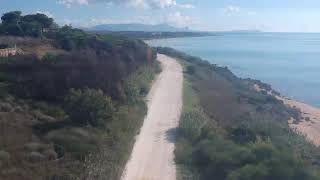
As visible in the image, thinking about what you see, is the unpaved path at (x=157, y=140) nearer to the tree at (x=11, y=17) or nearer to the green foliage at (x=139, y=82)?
the green foliage at (x=139, y=82)

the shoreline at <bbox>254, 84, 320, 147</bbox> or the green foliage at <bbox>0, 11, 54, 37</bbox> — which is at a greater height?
the green foliage at <bbox>0, 11, 54, 37</bbox>

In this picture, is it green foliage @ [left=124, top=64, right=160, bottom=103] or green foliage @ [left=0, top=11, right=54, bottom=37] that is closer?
green foliage @ [left=124, top=64, right=160, bottom=103]

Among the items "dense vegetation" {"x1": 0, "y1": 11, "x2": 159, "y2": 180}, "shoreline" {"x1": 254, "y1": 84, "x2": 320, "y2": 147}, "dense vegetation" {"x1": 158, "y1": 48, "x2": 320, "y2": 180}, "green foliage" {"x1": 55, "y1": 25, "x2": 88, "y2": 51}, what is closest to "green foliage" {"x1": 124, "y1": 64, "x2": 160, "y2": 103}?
"dense vegetation" {"x1": 0, "y1": 11, "x2": 159, "y2": 180}

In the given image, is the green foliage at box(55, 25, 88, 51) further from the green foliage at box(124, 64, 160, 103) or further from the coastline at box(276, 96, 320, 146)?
the coastline at box(276, 96, 320, 146)

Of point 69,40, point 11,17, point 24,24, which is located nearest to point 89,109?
point 69,40

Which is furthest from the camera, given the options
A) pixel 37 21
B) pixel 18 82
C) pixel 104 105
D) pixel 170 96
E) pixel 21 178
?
pixel 37 21

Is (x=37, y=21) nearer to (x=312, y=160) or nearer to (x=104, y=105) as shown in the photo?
(x=104, y=105)

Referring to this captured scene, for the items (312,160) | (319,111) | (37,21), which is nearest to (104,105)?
(312,160)
